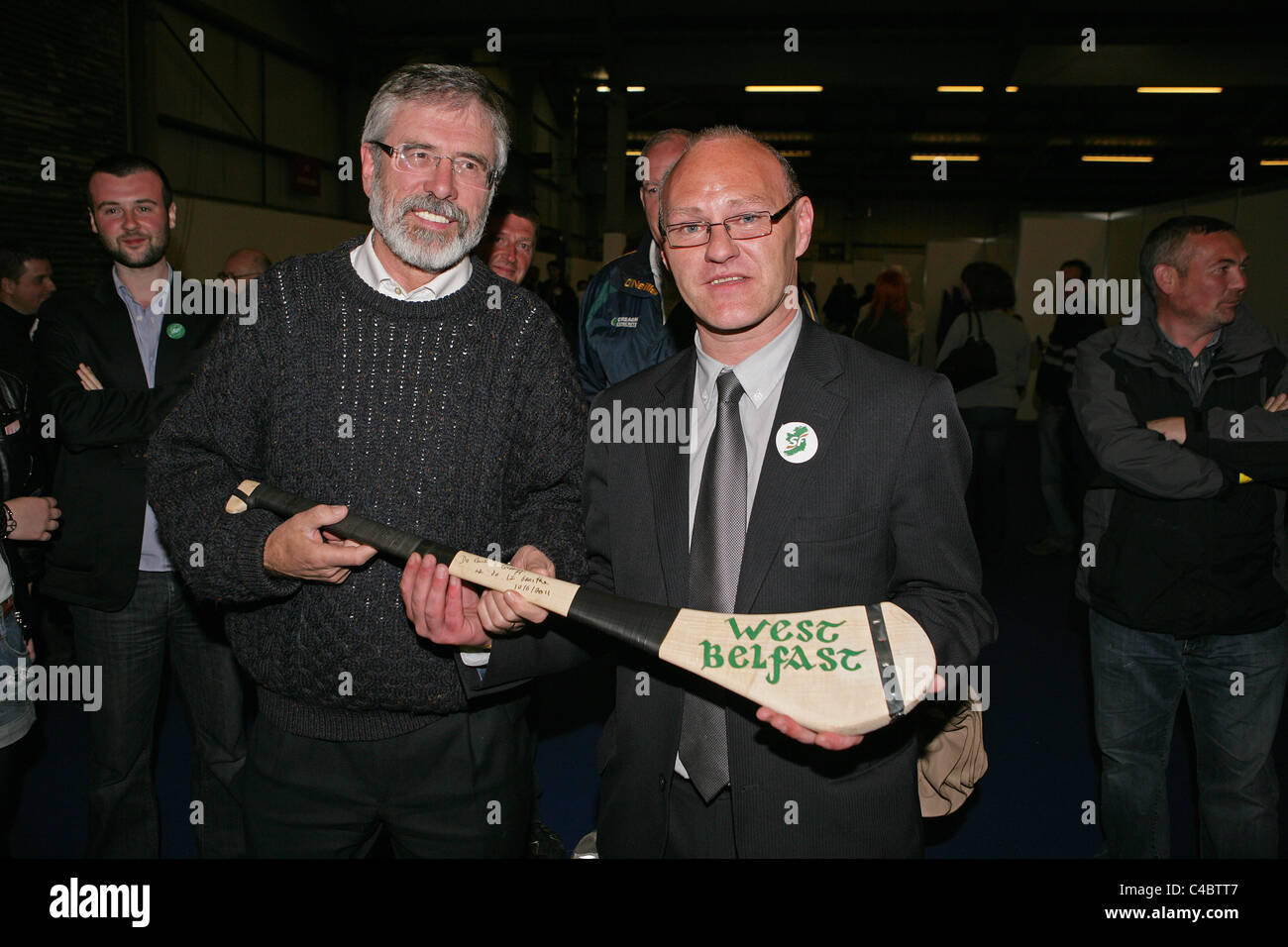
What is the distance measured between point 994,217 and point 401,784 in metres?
28.0

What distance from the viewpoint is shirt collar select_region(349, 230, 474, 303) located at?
1.58 metres

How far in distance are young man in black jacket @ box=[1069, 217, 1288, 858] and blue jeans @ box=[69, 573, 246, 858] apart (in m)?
2.57

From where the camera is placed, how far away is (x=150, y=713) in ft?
8.09

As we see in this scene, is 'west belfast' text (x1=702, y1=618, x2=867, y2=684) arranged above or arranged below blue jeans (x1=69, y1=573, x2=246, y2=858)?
above

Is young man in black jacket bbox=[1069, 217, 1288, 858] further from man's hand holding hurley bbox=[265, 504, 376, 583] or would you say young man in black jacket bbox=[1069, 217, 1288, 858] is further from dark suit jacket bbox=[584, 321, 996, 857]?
man's hand holding hurley bbox=[265, 504, 376, 583]

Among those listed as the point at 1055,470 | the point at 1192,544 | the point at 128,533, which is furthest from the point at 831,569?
the point at 1055,470

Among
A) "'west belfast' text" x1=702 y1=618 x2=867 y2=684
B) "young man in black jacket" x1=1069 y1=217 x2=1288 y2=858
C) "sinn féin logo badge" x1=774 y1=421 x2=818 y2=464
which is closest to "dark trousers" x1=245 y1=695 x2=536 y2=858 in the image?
"'west belfast' text" x1=702 y1=618 x2=867 y2=684

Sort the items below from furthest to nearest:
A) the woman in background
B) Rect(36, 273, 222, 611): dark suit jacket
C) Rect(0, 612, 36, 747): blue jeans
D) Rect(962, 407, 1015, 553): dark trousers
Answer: the woman in background → Rect(962, 407, 1015, 553): dark trousers → Rect(36, 273, 222, 611): dark suit jacket → Rect(0, 612, 36, 747): blue jeans

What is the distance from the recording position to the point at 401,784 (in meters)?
1.55

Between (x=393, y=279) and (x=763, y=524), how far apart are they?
32.3 inches

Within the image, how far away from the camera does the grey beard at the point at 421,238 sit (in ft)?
5.03

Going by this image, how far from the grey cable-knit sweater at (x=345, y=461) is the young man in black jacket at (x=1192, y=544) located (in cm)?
172

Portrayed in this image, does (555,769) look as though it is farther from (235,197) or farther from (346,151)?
(346,151)

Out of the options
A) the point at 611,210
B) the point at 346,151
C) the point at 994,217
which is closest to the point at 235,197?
the point at 346,151
